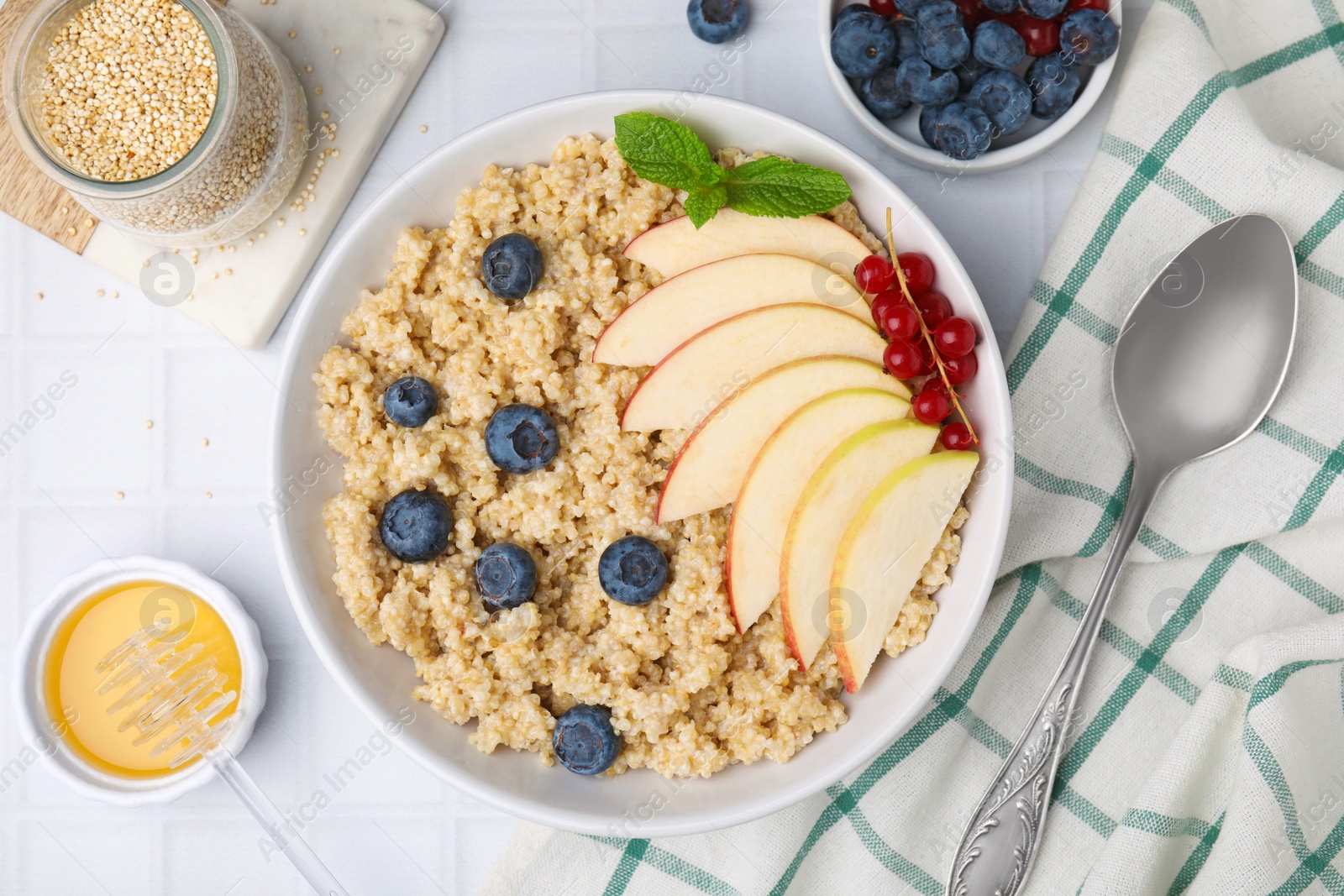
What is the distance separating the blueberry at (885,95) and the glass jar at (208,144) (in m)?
0.96

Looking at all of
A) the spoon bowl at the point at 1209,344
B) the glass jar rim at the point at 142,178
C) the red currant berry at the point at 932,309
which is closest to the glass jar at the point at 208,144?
the glass jar rim at the point at 142,178

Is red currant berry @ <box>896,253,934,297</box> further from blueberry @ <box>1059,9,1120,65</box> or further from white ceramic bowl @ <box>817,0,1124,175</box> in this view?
blueberry @ <box>1059,9,1120,65</box>

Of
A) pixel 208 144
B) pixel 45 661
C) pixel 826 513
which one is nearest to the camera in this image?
pixel 826 513

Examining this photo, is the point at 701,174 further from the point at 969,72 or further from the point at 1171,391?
the point at 1171,391

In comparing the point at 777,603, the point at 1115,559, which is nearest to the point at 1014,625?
the point at 1115,559

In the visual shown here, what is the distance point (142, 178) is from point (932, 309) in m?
1.22

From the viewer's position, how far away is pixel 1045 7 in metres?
1.51

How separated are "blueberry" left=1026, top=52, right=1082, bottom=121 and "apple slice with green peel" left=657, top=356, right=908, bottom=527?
0.56 meters

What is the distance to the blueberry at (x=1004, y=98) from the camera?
60.1 inches

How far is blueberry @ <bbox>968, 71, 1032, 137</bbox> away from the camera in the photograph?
1525 millimetres

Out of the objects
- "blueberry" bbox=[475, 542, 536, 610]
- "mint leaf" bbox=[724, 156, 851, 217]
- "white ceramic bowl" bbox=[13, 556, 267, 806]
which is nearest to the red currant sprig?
"mint leaf" bbox=[724, 156, 851, 217]

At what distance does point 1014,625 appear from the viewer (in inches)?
65.2

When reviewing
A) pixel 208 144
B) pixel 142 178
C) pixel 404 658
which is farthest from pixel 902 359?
pixel 142 178

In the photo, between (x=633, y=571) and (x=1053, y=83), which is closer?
(x=633, y=571)
